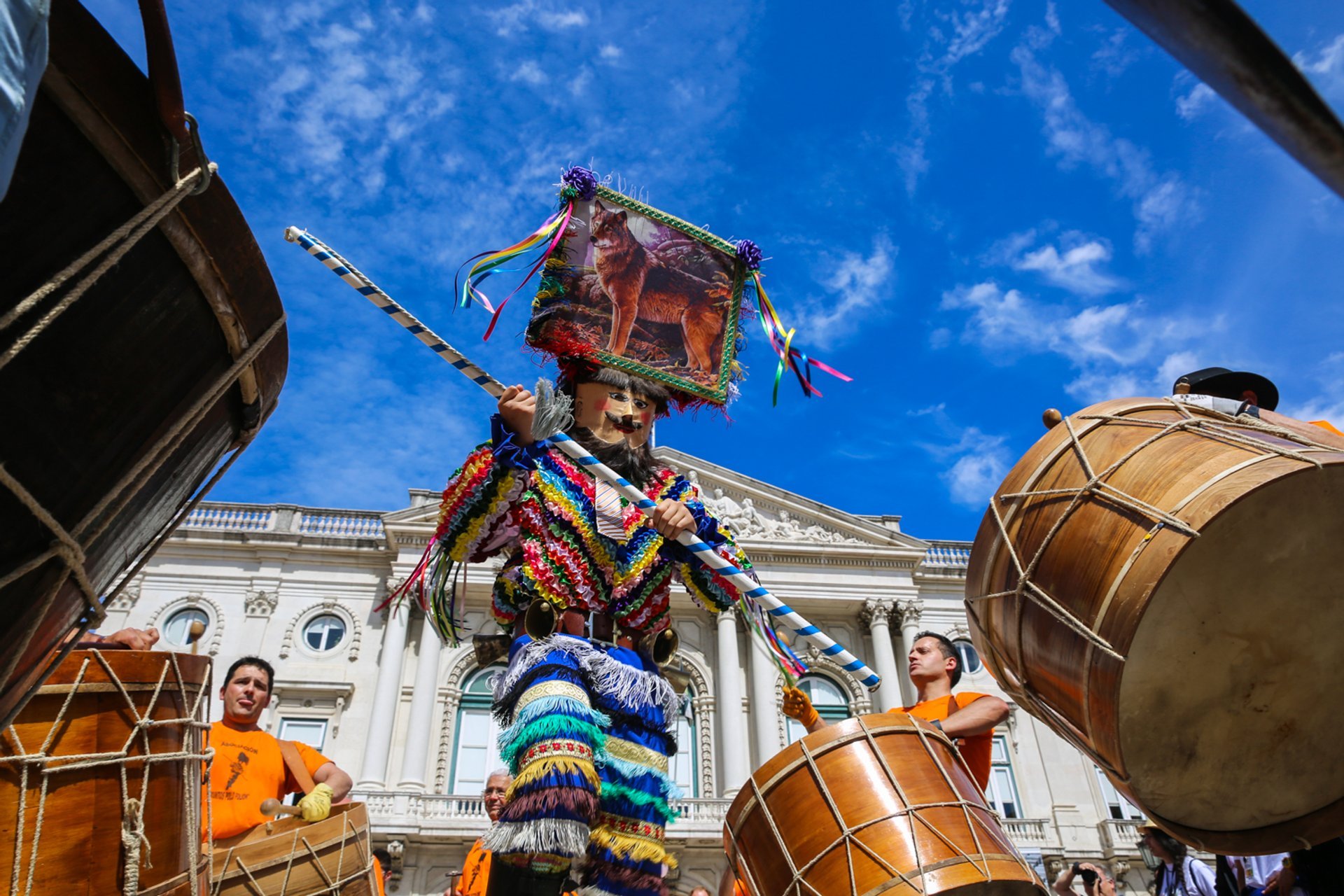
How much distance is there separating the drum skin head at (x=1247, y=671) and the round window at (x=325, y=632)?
69.9ft

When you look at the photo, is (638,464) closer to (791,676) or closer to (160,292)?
(791,676)

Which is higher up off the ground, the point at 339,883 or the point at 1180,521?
the point at 1180,521

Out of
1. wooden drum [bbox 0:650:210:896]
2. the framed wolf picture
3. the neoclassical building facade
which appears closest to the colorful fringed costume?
the framed wolf picture

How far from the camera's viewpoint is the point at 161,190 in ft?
4.13

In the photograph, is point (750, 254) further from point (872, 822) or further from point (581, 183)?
point (872, 822)

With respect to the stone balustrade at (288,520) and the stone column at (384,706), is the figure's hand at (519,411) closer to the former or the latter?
the stone column at (384,706)

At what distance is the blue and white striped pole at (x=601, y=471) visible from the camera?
144 inches

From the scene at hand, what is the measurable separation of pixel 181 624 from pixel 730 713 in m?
13.2

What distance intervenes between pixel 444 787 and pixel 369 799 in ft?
5.64

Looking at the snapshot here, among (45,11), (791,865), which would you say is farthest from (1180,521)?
(45,11)

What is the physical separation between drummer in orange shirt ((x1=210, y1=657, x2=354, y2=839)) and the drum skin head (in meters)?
3.36

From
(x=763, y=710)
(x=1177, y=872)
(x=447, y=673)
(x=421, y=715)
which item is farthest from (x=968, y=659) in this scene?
(x=1177, y=872)

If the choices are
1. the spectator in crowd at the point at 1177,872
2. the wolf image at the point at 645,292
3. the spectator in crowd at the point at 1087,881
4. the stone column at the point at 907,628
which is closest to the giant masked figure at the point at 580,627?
the wolf image at the point at 645,292

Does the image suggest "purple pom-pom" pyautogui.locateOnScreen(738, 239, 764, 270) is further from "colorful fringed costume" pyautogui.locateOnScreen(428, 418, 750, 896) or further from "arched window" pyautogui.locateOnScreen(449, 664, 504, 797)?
"arched window" pyautogui.locateOnScreen(449, 664, 504, 797)
